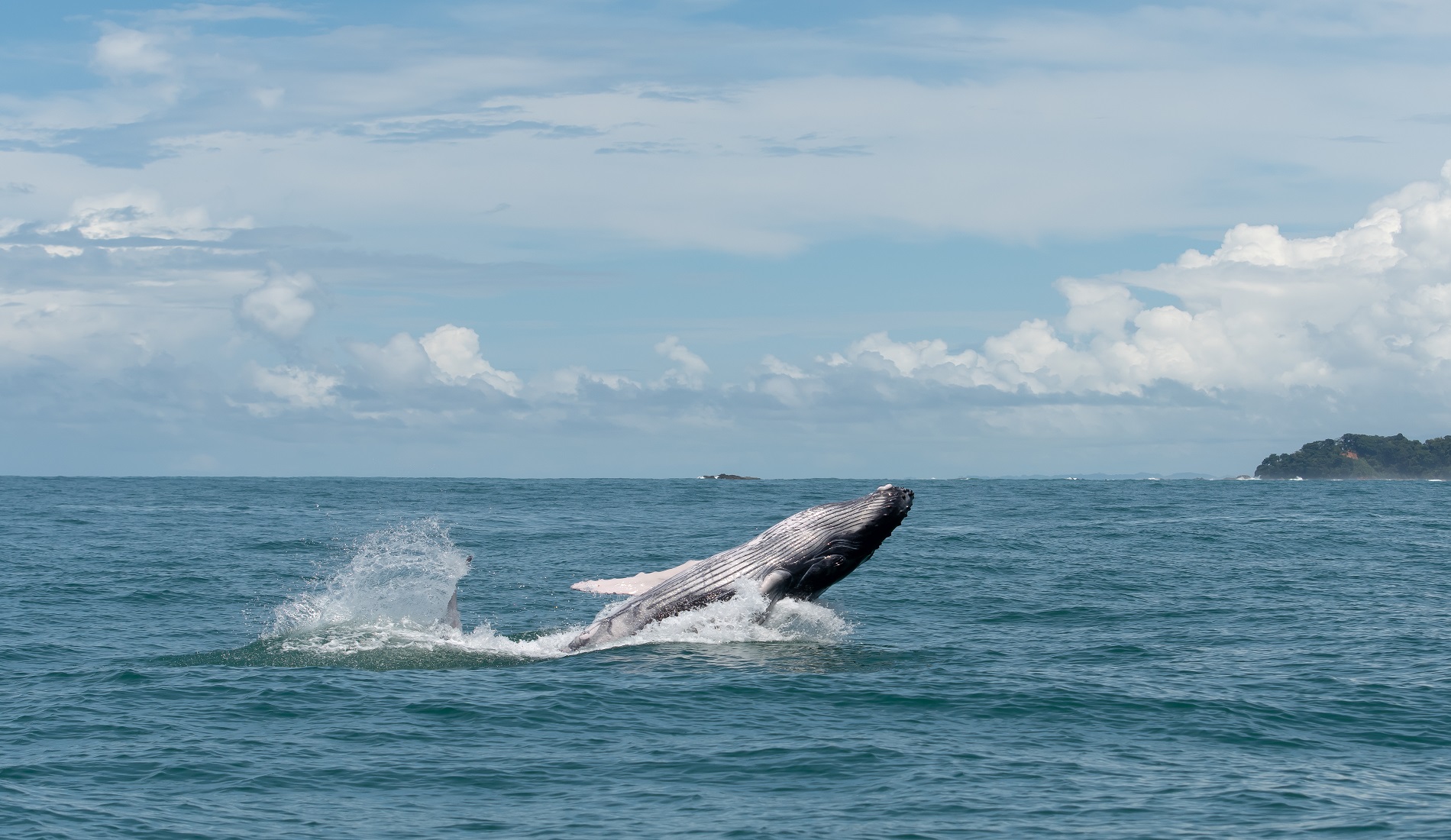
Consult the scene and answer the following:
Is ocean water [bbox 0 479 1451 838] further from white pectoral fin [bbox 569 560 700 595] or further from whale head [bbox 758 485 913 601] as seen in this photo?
whale head [bbox 758 485 913 601]

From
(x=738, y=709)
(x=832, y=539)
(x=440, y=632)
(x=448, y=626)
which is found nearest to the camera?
(x=738, y=709)

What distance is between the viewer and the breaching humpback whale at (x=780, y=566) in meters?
19.3

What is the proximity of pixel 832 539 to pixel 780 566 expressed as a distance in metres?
0.92

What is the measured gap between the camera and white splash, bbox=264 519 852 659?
20172mm

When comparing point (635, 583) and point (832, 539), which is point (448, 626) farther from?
point (832, 539)

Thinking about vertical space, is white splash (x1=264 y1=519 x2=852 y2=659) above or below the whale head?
below

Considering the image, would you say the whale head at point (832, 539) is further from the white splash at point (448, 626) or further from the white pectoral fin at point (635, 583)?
the white pectoral fin at point (635, 583)

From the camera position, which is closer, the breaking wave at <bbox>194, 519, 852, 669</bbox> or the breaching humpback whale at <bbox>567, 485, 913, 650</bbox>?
the breaching humpback whale at <bbox>567, 485, 913, 650</bbox>

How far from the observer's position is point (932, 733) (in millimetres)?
15172

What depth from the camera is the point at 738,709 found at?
16.3 metres

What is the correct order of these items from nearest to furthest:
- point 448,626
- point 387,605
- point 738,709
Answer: point 738,709 → point 448,626 → point 387,605

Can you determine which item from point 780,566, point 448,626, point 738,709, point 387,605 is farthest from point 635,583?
point 387,605

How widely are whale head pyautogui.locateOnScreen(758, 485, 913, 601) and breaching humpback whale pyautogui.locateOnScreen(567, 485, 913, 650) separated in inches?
0.5

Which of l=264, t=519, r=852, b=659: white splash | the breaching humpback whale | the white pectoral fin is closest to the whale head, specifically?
the breaching humpback whale
